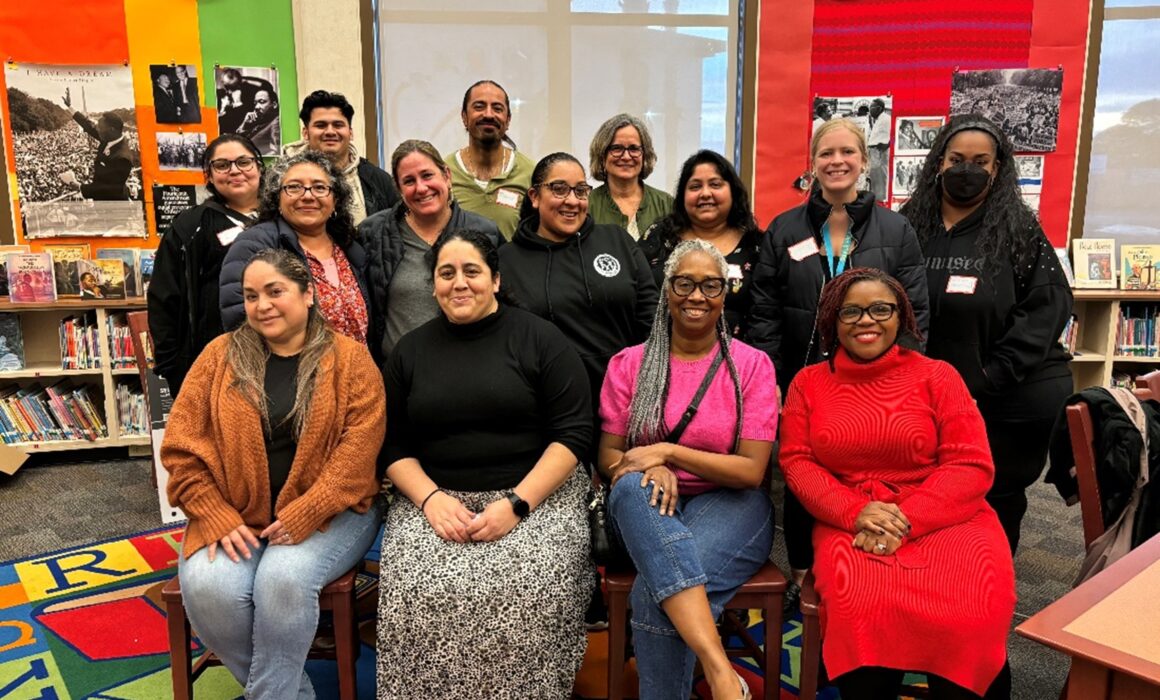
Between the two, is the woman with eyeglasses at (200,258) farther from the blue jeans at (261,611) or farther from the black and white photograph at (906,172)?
the black and white photograph at (906,172)

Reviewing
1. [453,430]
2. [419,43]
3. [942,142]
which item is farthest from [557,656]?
[419,43]

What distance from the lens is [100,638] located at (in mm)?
2730

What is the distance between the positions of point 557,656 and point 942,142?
→ 6.54ft

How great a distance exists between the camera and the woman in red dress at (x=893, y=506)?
1.83 m

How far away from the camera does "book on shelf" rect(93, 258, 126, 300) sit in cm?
451

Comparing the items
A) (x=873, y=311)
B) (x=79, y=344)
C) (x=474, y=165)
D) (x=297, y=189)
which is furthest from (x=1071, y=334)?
(x=79, y=344)

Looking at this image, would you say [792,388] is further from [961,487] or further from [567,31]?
[567,31]

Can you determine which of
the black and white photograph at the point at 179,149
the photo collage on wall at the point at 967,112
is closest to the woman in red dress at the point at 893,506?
the photo collage on wall at the point at 967,112

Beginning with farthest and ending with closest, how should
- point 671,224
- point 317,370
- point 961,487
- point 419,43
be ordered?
point 419,43 → point 671,224 → point 317,370 → point 961,487

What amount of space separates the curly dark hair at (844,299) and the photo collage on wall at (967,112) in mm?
2727

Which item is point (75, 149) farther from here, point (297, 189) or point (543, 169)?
point (543, 169)

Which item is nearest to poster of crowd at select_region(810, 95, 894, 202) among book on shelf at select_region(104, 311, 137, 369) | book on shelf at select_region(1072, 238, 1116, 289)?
book on shelf at select_region(1072, 238, 1116, 289)

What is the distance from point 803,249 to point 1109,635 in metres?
1.58

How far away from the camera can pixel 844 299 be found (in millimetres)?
2168
